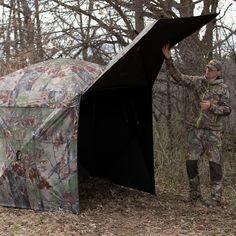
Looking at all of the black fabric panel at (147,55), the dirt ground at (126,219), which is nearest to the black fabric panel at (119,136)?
the black fabric panel at (147,55)

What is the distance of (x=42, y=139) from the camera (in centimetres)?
670

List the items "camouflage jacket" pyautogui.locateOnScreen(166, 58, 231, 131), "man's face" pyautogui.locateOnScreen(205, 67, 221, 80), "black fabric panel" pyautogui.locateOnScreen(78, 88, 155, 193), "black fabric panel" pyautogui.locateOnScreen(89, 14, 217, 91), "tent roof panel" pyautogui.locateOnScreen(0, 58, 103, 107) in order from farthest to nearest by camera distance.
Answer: "black fabric panel" pyautogui.locateOnScreen(78, 88, 155, 193)
"man's face" pyautogui.locateOnScreen(205, 67, 221, 80)
"camouflage jacket" pyautogui.locateOnScreen(166, 58, 231, 131)
"tent roof panel" pyautogui.locateOnScreen(0, 58, 103, 107)
"black fabric panel" pyautogui.locateOnScreen(89, 14, 217, 91)

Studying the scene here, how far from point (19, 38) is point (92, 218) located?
6.34m

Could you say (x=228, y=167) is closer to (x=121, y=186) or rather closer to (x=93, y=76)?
(x=121, y=186)

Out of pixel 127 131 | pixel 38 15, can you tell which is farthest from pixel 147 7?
pixel 127 131

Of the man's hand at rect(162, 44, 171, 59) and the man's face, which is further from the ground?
the man's hand at rect(162, 44, 171, 59)

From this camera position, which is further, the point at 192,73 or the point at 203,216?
the point at 192,73

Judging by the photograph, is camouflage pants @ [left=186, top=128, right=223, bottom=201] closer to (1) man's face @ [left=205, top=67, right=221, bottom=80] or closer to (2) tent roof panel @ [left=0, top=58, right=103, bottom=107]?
(1) man's face @ [left=205, top=67, right=221, bottom=80]

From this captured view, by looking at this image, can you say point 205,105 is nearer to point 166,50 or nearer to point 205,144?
point 205,144

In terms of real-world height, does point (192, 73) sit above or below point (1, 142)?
above

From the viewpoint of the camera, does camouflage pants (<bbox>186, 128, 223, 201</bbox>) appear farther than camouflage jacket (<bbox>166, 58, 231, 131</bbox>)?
Yes

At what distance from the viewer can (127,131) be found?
27.0 feet

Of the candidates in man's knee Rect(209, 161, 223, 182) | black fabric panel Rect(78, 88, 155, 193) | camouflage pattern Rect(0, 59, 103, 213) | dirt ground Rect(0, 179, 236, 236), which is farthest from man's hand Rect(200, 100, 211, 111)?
camouflage pattern Rect(0, 59, 103, 213)

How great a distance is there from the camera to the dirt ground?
604 cm
